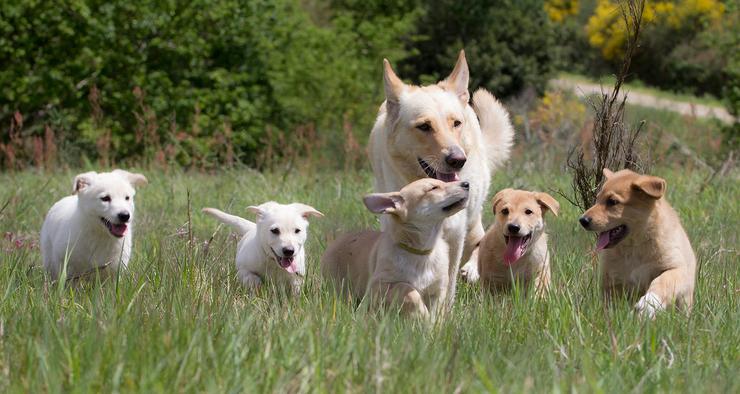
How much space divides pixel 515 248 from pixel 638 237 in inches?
33.3

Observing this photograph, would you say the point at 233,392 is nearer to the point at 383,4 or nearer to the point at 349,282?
the point at 349,282

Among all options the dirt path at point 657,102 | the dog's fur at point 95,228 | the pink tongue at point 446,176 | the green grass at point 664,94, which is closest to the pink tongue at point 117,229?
the dog's fur at point 95,228

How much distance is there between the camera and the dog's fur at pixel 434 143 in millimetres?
6090

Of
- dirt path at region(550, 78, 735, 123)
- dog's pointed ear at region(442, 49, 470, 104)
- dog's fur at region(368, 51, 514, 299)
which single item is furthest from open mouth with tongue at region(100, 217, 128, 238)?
dirt path at region(550, 78, 735, 123)

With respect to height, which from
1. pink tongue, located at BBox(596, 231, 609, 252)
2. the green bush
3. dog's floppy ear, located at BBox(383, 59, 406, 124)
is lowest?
the green bush

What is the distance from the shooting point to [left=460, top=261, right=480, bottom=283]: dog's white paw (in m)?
6.89

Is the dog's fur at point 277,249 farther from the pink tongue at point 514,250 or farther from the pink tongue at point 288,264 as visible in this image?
the pink tongue at point 514,250

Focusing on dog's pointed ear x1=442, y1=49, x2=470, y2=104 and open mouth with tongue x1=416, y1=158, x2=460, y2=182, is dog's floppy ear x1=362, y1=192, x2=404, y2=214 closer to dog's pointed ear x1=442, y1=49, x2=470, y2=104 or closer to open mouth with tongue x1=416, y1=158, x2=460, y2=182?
open mouth with tongue x1=416, y1=158, x2=460, y2=182

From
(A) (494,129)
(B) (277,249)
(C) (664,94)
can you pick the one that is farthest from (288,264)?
(C) (664,94)

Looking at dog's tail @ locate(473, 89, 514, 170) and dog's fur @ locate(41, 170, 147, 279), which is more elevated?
dog's tail @ locate(473, 89, 514, 170)

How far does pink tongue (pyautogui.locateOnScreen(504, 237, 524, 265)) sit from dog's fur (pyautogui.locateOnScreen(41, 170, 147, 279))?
236 cm

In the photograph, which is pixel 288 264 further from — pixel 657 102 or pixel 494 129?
pixel 657 102

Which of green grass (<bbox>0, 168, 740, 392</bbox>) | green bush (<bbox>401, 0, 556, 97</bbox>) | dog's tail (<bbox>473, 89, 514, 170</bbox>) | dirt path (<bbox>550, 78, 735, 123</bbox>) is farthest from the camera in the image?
dirt path (<bbox>550, 78, 735, 123</bbox>)

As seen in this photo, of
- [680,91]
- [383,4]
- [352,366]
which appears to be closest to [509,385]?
[352,366]
